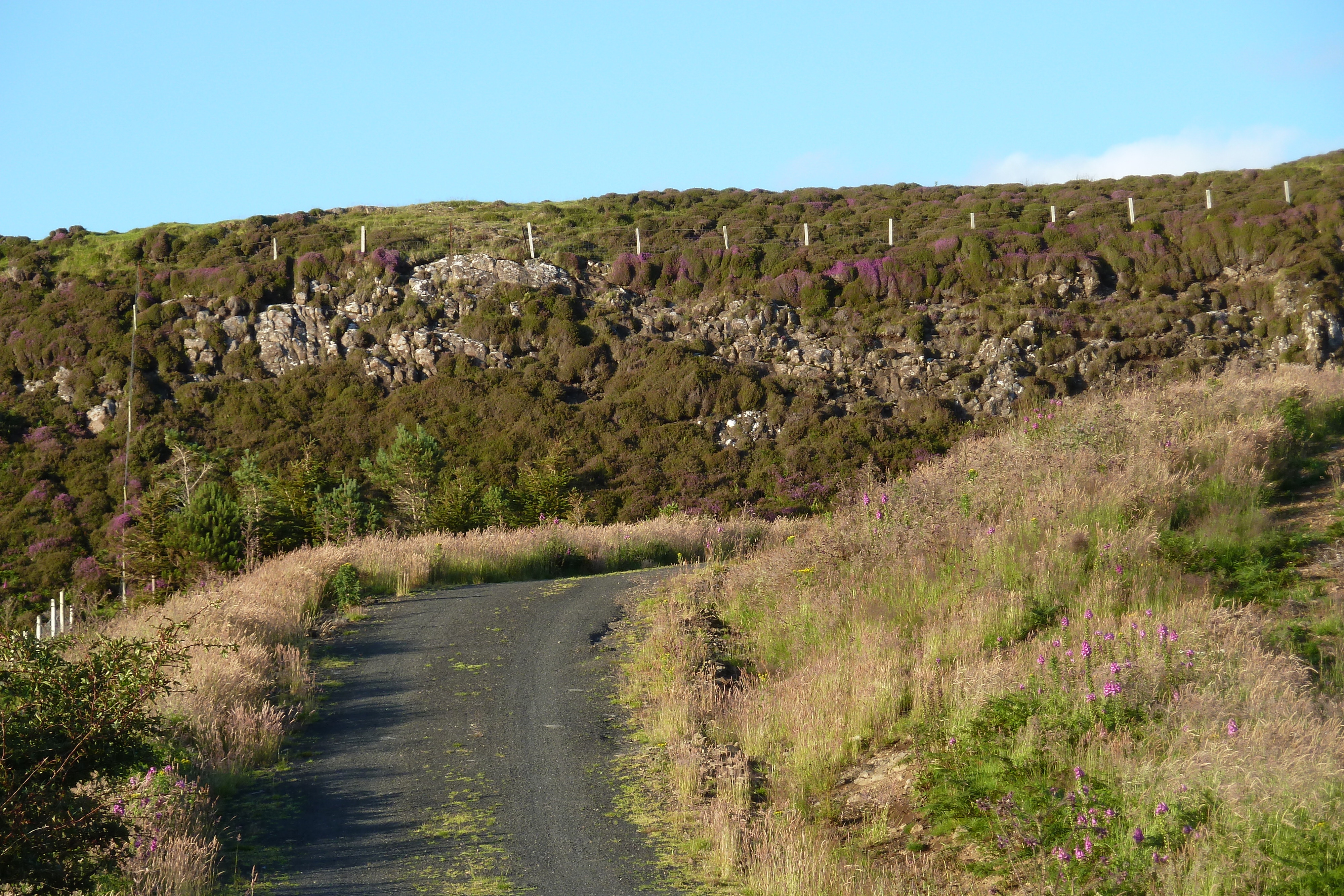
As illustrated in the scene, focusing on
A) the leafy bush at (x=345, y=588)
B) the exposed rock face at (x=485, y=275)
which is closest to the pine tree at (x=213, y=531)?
the leafy bush at (x=345, y=588)

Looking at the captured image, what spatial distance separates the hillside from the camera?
106ft

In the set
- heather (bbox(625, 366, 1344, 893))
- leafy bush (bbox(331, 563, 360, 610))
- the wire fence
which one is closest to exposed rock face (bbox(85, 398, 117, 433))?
the wire fence

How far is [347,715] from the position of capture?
7949 millimetres

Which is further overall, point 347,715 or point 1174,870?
point 347,715

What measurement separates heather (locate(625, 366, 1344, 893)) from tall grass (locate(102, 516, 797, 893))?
9.17 ft

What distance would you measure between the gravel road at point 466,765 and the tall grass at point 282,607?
0.46 m

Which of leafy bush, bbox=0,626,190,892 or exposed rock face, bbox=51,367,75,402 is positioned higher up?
exposed rock face, bbox=51,367,75,402

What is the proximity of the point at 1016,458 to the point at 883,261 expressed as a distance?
34.6 m

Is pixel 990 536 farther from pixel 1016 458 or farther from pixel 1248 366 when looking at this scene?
pixel 1248 366

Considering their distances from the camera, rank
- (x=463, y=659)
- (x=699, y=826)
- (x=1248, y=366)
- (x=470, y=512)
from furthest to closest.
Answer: (x=470, y=512)
(x=1248, y=366)
(x=463, y=659)
(x=699, y=826)

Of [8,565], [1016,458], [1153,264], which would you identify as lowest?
[8,565]

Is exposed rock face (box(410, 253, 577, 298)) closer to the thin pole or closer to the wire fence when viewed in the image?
the wire fence

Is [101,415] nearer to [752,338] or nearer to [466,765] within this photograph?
[752,338]

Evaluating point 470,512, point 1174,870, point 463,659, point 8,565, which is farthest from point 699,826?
point 8,565
